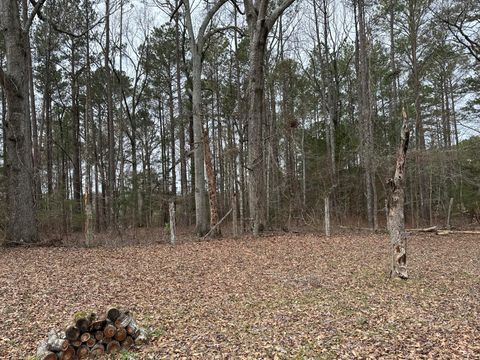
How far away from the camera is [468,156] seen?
15.2 m

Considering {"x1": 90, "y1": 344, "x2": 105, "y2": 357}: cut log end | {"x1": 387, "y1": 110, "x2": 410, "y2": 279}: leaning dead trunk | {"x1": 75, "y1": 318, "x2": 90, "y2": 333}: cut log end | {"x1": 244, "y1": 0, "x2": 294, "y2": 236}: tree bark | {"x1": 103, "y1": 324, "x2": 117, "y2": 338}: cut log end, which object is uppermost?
{"x1": 244, "y1": 0, "x2": 294, "y2": 236}: tree bark

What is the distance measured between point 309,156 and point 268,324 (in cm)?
1599

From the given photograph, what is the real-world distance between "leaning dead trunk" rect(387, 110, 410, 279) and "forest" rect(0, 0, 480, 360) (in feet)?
0.08

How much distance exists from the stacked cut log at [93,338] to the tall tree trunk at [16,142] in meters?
7.99

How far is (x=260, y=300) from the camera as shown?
5.20 meters

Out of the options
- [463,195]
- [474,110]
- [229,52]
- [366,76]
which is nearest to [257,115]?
[366,76]

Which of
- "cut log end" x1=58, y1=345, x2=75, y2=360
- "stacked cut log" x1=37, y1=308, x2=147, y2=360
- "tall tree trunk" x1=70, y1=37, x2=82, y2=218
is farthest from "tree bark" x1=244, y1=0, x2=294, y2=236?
"tall tree trunk" x1=70, y1=37, x2=82, y2=218

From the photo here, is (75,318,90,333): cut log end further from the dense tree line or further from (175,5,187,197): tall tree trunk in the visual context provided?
(175,5,187,197): tall tree trunk

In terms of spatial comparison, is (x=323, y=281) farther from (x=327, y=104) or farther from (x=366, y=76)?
(x=327, y=104)

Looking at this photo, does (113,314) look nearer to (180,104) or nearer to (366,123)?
(366,123)

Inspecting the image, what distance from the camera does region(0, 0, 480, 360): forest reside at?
449 cm

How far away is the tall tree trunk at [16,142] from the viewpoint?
10312mm

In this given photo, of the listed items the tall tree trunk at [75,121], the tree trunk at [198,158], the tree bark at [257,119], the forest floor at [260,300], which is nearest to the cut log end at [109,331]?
the forest floor at [260,300]

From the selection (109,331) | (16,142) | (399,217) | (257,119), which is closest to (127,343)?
(109,331)
